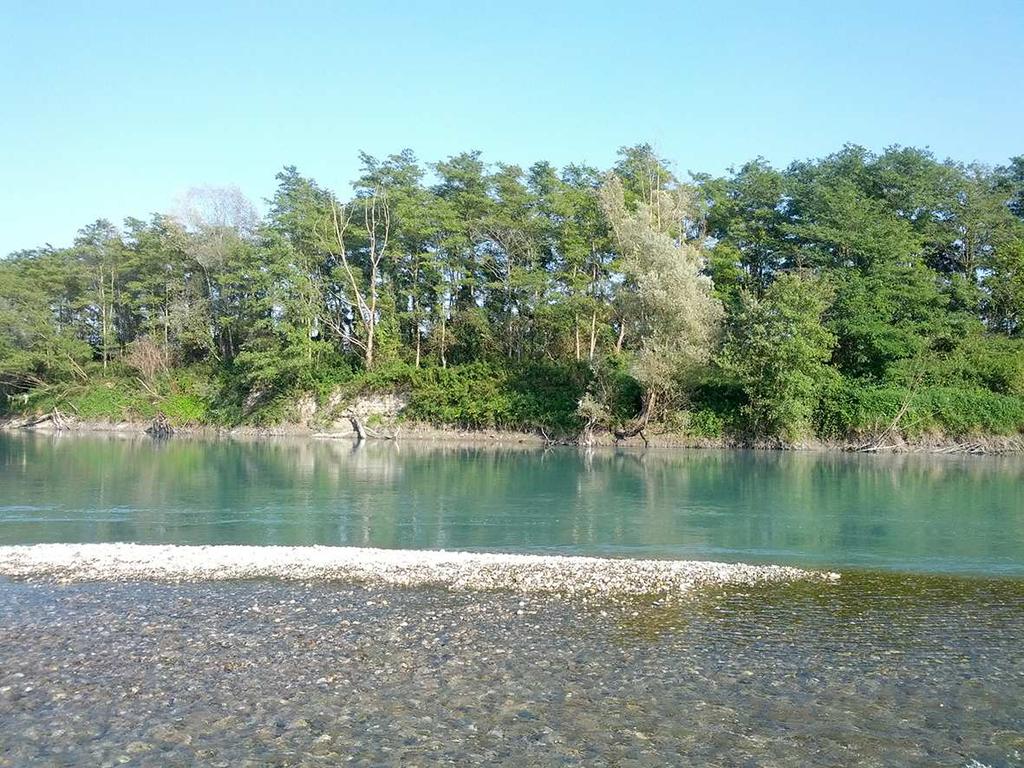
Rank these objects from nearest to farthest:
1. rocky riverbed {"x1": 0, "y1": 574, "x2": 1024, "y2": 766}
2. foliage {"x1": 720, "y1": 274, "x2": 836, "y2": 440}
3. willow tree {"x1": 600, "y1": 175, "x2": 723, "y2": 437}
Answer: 1. rocky riverbed {"x1": 0, "y1": 574, "x2": 1024, "y2": 766}
2. willow tree {"x1": 600, "y1": 175, "x2": 723, "y2": 437}
3. foliage {"x1": 720, "y1": 274, "x2": 836, "y2": 440}

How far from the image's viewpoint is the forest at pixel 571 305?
54375mm

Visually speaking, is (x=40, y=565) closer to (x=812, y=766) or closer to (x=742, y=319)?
(x=812, y=766)

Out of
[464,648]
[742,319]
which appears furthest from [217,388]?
[464,648]

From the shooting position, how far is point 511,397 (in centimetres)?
6191

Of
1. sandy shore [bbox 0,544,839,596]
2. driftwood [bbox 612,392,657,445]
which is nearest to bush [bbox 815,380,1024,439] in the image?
driftwood [bbox 612,392,657,445]

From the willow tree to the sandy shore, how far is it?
3587cm

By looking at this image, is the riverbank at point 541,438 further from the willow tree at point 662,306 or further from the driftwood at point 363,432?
the willow tree at point 662,306

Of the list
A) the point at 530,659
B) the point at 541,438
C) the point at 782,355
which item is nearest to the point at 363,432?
the point at 541,438

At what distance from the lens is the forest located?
5438 cm

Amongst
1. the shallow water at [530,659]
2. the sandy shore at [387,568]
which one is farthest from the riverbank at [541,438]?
the sandy shore at [387,568]

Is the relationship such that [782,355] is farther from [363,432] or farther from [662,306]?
[363,432]

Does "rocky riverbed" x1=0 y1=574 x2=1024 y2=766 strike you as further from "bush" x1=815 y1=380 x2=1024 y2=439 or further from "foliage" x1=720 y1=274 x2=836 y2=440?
"bush" x1=815 y1=380 x2=1024 y2=439

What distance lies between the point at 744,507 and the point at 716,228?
45029 millimetres

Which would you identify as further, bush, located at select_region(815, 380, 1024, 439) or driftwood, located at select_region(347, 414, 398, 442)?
driftwood, located at select_region(347, 414, 398, 442)
